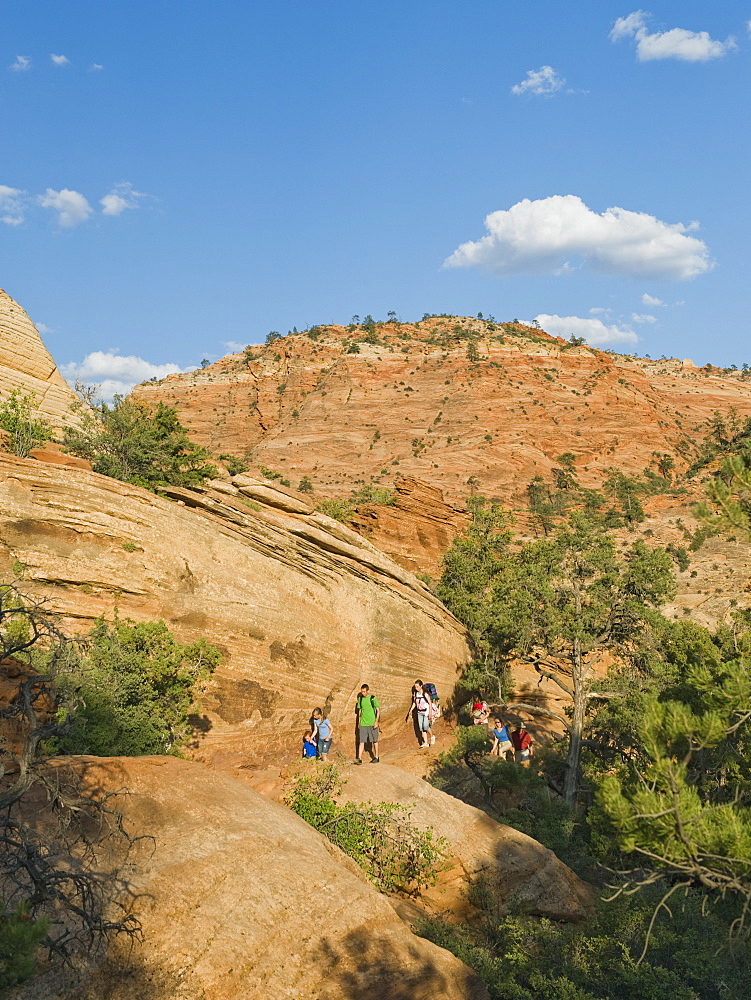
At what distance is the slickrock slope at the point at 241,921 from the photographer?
6.90 meters

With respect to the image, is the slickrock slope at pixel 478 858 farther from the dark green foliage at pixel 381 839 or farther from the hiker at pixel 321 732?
the hiker at pixel 321 732

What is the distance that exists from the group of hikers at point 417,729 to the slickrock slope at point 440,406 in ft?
160

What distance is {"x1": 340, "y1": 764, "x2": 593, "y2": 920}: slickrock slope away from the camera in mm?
11398

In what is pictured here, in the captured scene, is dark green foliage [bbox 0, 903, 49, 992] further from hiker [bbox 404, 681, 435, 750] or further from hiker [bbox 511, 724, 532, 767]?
hiker [bbox 511, 724, 532, 767]

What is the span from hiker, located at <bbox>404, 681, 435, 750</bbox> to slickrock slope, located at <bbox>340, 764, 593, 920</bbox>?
5.64 meters

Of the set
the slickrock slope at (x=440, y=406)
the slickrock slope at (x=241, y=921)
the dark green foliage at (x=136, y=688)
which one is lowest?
the slickrock slope at (x=241, y=921)

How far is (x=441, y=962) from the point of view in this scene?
7.87m

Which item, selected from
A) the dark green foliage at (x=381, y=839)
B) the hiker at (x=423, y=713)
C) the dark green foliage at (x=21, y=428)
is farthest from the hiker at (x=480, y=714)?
the dark green foliage at (x=21, y=428)

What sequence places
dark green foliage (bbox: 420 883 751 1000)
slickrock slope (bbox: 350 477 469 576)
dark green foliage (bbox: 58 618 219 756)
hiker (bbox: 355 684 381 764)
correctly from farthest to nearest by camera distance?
slickrock slope (bbox: 350 477 469 576)
hiker (bbox: 355 684 381 764)
dark green foliage (bbox: 58 618 219 756)
dark green foliage (bbox: 420 883 751 1000)

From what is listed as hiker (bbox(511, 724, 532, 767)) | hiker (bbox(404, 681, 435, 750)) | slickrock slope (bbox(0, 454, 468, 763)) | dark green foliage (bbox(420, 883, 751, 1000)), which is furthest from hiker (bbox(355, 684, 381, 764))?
hiker (bbox(511, 724, 532, 767))

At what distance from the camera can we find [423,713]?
18766mm

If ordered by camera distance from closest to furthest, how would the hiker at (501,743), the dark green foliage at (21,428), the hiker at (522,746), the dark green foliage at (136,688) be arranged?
the dark green foliage at (136,688) < the dark green foliage at (21,428) < the hiker at (501,743) < the hiker at (522,746)

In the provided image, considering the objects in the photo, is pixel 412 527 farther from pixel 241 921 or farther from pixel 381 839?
pixel 241 921

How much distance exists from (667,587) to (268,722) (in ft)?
41.9
